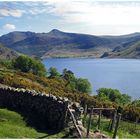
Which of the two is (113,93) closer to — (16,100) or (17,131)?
(16,100)

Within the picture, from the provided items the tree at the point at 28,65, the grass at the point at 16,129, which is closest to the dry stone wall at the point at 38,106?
the grass at the point at 16,129

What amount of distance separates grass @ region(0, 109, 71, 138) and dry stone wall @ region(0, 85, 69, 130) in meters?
0.87

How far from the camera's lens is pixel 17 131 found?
28000 millimetres

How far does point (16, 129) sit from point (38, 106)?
6007 mm

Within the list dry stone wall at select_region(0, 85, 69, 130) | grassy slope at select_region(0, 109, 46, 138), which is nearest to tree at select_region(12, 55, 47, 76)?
dry stone wall at select_region(0, 85, 69, 130)

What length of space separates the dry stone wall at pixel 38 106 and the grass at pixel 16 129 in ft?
2.84

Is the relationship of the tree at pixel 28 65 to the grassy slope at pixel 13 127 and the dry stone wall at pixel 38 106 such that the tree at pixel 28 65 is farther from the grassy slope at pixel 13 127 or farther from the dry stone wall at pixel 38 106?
the grassy slope at pixel 13 127

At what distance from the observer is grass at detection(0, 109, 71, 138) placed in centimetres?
2721

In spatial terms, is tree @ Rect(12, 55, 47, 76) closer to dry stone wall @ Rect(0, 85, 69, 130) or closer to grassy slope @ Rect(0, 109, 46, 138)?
dry stone wall @ Rect(0, 85, 69, 130)

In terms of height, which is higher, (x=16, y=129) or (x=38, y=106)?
(x=38, y=106)

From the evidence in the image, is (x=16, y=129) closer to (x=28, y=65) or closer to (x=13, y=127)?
(x=13, y=127)

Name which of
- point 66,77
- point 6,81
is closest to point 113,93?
point 66,77

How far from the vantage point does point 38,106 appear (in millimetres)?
34281

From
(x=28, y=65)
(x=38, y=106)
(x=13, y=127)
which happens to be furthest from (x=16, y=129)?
(x=28, y=65)
